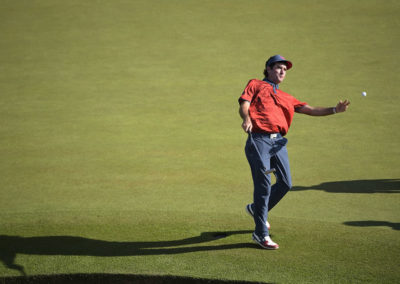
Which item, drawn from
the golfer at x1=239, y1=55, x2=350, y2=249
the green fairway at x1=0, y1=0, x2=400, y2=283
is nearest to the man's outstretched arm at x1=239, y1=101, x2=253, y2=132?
the golfer at x1=239, y1=55, x2=350, y2=249

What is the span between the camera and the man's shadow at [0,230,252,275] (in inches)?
173

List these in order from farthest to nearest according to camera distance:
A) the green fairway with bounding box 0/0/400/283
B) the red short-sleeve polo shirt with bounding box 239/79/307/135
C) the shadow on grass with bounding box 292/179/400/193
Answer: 1. the shadow on grass with bounding box 292/179/400/193
2. the red short-sleeve polo shirt with bounding box 239/79/307/135
3. the green fairway with bounding box 0/0/400/283

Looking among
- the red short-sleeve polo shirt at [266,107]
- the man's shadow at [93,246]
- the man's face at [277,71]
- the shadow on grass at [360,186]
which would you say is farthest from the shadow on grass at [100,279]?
the shadow on grass at [360,186]

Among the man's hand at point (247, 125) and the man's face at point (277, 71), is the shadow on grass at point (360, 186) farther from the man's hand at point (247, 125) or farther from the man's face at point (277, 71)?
the man's hand at point (247, 125)

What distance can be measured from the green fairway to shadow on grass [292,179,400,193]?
0.15ft

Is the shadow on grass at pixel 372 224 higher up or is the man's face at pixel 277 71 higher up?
the man's face at pixel 277 71

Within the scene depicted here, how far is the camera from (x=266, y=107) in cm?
450

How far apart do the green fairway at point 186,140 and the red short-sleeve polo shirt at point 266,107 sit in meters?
1.13

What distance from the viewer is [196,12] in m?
17.5

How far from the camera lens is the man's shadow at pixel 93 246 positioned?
14.4 feet

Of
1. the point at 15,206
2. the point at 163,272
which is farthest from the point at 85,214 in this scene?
the point at 163,272

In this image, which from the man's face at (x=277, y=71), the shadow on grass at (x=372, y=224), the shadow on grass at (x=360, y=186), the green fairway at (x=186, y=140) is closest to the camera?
the green fairway at (x=186, y=140)

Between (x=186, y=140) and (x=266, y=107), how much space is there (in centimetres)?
540

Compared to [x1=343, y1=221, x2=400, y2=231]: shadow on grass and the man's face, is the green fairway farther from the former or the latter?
the man's face
